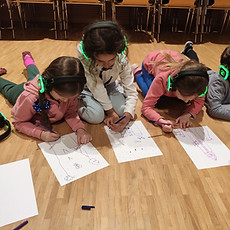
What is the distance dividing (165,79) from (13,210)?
3.28ft

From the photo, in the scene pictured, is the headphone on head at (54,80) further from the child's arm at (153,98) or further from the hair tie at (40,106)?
the child's arm at (153,98)

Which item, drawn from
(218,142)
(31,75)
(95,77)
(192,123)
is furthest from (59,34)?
(218,142)

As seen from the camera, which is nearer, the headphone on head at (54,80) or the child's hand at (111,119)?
the headphone on head at (54,80)

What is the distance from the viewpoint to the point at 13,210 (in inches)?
34.1

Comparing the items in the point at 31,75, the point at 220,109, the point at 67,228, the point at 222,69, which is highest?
the point at 222,69

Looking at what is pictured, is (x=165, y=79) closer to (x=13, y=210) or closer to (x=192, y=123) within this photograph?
(x=192, y=123)

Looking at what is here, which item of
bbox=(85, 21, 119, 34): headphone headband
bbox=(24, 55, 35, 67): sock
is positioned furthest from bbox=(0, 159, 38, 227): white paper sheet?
bbox=(24, 55, 35, 67): sock

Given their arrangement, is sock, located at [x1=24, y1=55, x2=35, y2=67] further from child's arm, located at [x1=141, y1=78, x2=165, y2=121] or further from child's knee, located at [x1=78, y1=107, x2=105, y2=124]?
child's arm, located at [x1=141, y1=78, x2=165, y2=121]

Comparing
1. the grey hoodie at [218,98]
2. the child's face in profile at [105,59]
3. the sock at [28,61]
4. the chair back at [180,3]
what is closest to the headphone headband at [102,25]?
the child's face in profile at [105,59]

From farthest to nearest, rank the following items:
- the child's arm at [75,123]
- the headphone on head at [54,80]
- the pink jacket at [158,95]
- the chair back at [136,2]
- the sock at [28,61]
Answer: the chair back at [136,2] < the sock at [28,61] < the pink jacket at [158,95] < the child's arm at [75,123] < the headphone on head at [54,80]

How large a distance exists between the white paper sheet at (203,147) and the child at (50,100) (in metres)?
0.53

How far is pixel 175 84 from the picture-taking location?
117 cm

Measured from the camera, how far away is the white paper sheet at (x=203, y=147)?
1.12 meters

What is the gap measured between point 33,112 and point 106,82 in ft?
1.62
